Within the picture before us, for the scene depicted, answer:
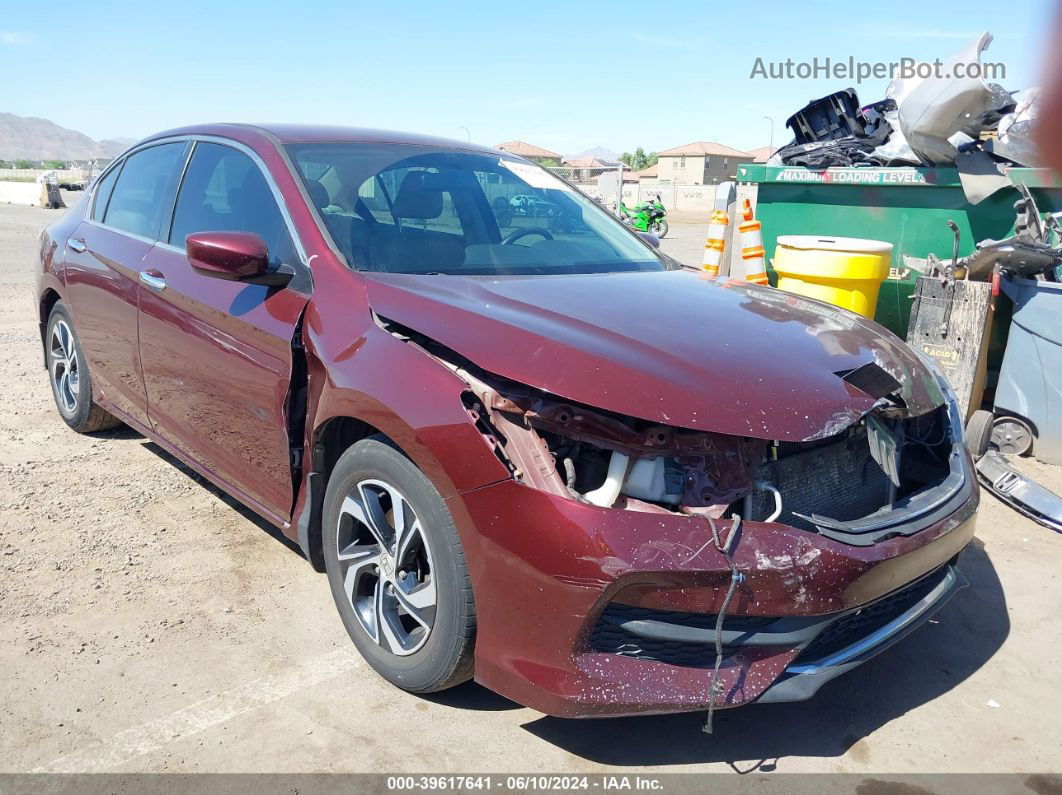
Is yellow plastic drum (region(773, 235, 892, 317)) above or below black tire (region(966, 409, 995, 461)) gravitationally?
above

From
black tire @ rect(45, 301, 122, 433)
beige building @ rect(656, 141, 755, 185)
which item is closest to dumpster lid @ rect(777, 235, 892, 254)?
black tire @ rect(45, 301, 122, 433)

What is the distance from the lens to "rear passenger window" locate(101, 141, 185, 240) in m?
4.01

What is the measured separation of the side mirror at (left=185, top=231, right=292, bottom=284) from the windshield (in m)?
0.25

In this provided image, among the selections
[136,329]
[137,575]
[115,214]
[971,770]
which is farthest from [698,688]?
[115,214]

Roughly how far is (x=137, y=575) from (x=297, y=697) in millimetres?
1163

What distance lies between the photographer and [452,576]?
2430 mm

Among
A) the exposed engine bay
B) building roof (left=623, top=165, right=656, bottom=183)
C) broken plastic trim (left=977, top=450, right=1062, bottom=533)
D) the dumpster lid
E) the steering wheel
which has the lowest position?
broken plastic trim (left=977, top=450, right=1062, bottom=533)

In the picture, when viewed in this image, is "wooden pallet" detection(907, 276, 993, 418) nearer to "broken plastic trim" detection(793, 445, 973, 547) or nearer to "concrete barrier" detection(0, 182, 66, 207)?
"broken plastic trim" detection(793, 445, 973, 547)

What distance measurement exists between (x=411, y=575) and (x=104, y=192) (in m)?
3.29

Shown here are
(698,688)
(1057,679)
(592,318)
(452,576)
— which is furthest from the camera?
(1057,679)

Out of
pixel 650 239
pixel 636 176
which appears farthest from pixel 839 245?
pixel 636 176

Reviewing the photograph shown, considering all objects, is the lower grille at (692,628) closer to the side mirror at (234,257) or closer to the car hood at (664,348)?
the car hood at (664,348)

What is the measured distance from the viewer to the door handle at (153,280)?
146 inches

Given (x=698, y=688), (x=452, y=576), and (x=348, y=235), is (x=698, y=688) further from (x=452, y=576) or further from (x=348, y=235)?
(x=348, y=235)
